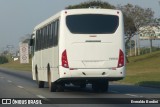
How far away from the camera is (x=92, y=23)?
78.7ft

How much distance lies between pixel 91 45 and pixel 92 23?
0.96 m

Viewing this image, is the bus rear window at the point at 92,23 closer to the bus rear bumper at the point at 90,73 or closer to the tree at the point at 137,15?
the bus rear bumper at the point at 90,73

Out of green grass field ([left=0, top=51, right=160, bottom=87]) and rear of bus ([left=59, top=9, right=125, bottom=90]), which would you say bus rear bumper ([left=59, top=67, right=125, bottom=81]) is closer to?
rear of bus ([left=59, top=9, right=125, bottom=90])

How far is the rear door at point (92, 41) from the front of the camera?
2367 cm

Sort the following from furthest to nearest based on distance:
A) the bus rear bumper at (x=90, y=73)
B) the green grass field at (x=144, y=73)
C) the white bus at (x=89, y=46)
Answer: the green grass field at (x=144, y=73) < the white bus at (x=89, y=46) < the bus rear bumper at (x=90, y=73)

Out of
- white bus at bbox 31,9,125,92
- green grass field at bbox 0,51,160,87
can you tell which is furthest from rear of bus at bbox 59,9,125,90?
green grass field at bbox 0,51,160,87

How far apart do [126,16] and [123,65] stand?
6771cm

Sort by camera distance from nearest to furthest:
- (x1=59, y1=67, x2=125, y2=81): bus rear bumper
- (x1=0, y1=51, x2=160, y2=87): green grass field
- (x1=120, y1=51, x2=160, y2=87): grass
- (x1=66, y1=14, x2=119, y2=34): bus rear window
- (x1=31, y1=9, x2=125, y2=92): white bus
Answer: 1. (x1=59, y1=67, x2=125, y2=81): bus rear bumper
2. (x1=31, y1=9, x2=125, y2=92): white bus
3. (x1=66, y1=14, x2=119, y2=34): bus rear window
4. (x1=120, y1=51, x2=160, y2=87): grass
5. (x1=0, y1=51, x2=160, y2=87): green grass field

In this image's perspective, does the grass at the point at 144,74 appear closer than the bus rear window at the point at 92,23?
No

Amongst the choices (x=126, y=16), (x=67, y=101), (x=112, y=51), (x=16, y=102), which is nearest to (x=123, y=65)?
(x=112, y=51)

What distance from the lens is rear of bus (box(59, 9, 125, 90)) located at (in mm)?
23609

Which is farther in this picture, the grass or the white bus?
the grass

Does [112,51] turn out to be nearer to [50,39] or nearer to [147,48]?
[50,39]

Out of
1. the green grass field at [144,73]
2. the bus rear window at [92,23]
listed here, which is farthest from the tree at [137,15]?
the bus rear window at [92,23]
